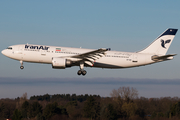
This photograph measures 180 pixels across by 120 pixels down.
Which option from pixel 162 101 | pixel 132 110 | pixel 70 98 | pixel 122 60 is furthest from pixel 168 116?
pixel 70 98

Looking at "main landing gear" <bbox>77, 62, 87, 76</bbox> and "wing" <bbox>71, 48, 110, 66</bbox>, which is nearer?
"wing" <bbox>71, 48, 110, 66</bbox>

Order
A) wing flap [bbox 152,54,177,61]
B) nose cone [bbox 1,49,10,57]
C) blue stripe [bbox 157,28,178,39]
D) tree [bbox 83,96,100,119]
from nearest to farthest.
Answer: wing flap [bbox 152,54,177,61]
nose cone [bbox 1,49,10,57]
blue stripe [bbox 157,28,178,39]
tree [bbox 83,96,100,119]

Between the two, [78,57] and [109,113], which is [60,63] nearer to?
[78,57]

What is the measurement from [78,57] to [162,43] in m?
16.6

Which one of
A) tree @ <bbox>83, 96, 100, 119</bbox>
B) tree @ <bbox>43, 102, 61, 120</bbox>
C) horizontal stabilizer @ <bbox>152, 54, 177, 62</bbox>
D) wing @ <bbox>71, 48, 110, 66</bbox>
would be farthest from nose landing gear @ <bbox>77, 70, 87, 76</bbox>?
tree @ <bbox>83, 96, 100, 119</bbox>

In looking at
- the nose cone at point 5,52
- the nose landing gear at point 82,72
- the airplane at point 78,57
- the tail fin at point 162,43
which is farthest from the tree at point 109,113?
the nose cone at point 5,52

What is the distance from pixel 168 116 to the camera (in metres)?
77.9

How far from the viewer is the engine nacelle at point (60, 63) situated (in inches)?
1623

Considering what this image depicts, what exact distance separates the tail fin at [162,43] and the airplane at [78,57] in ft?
5.06

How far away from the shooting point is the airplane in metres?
42.2

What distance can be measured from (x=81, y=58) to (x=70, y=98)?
11954cm

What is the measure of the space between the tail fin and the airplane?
5.06 feet

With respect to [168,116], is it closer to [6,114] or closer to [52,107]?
[52,107]

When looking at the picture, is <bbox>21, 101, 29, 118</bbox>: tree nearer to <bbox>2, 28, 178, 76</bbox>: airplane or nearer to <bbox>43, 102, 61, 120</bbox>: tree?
<bbox>43, 102, 61, 120</bbox>: tree
